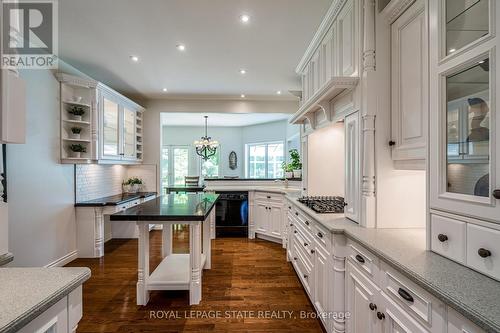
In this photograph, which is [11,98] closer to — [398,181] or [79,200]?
[398,181]

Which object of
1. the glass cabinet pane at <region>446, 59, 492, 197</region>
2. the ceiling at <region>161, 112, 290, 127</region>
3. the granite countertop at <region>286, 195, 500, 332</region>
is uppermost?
the ceiling at <region>161, 112, 290, 127</region>

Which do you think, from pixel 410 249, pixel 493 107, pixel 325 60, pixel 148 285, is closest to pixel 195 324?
pixel 148 285

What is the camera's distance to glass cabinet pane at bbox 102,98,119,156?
13.1 ft

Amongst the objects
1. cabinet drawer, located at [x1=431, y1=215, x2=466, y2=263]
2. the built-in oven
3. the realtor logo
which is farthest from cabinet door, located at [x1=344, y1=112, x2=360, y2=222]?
the built-in oven

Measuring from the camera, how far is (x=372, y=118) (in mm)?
1846

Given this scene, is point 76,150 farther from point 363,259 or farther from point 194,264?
point 363,259

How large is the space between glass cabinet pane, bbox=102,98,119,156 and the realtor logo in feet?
2.95

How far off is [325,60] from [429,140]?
1.71 meters

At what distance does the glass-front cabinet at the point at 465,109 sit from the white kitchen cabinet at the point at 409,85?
154 millimetres

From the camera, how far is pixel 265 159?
29.5ft

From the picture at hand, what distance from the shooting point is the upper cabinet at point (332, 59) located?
203 cm

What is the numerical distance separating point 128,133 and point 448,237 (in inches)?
193

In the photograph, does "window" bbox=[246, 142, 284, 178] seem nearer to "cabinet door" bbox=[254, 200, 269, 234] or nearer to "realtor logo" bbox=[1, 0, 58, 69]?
"cabinet door" bbox=[254, 200, 269, 234]

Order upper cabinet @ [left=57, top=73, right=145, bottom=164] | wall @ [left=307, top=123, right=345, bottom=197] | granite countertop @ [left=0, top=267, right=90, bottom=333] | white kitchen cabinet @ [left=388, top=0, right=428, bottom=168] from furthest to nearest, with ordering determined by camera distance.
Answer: upper cabinet @ [left=57, top=73, right=145, bottom=164], wall @ [left=307, top=123, right=345, bottom=197], white kitchen cabinet @ [left=388, top=0, right=428, bottom=168], granite countertop @ [left=0, top=267, right=90, bottom=333]
